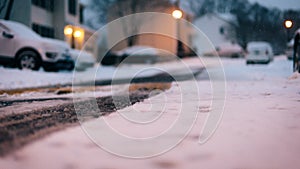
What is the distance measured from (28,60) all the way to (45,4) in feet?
36.6

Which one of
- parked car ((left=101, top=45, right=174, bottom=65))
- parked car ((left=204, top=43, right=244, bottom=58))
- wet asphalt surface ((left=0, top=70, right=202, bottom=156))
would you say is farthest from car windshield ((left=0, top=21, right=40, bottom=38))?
parked car ((left=204, top=43, right=244, bottom=58))

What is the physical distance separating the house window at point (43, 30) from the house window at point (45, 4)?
4.50 feet

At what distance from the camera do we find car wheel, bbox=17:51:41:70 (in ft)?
46.1

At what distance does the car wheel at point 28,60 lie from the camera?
14.1 metres

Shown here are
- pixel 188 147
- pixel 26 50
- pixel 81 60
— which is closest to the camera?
pixel 188 147

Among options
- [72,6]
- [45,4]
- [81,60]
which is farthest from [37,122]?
[72,6]

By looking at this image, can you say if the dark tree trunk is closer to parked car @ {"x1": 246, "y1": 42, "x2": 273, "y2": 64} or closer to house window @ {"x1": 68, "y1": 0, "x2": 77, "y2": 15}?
house window @ {"x1": 68, "y1": 0, "x2": 77, "y2": 15}

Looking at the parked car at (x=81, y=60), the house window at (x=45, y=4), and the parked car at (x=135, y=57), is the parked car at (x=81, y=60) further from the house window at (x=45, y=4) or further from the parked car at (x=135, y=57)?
the parked car at (x=135, y=57)

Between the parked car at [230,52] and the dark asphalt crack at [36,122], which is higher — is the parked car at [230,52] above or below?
above

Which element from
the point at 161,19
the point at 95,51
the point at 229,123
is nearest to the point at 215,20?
the point at 161,19

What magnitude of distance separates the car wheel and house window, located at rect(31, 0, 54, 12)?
8.61 m

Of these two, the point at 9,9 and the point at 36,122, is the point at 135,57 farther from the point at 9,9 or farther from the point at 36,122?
the point at 36,122

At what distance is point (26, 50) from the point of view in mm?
14328

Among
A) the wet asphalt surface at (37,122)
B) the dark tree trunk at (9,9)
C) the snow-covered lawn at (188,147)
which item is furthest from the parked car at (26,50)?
the snow-covered lawn at (188,147)
